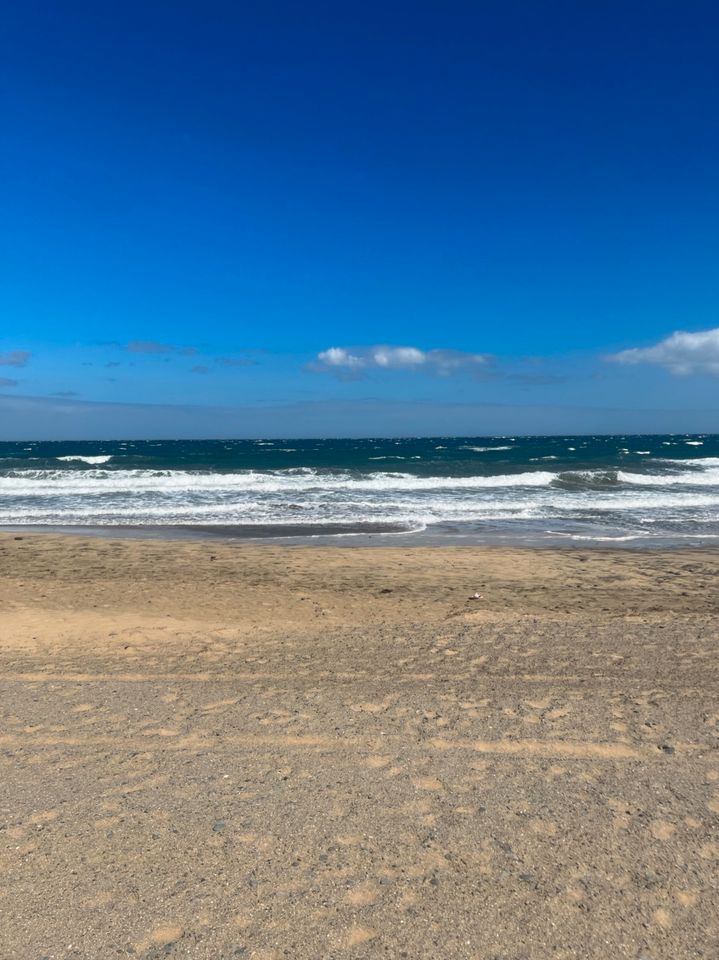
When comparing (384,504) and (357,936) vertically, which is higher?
(384,504)

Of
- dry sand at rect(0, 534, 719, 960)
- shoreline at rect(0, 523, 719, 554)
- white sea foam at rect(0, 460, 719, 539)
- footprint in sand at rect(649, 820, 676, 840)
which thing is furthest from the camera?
white sea foam at rect(0, 460, 719, 539)

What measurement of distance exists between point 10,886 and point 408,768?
240 cm

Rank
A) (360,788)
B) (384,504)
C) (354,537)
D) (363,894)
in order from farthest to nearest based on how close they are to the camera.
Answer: (384,504) → (354,537) → (360,788) → (363,894)

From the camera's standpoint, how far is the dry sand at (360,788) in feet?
9.30

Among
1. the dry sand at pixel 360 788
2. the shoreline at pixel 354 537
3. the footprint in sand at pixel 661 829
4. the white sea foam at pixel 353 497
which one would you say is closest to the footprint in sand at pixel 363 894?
the dry sand at pixel 360 788

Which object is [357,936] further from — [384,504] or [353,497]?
[353,497]

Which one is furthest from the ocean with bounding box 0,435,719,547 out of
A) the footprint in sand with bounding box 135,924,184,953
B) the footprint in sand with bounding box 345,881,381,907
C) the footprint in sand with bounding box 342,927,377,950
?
the footprint in sand with bounding box 135,924,184,953

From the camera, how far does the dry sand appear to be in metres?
2.84

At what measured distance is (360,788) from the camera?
12.8 feet

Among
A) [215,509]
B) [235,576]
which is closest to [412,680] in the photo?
[235,576]

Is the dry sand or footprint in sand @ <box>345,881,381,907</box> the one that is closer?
the dry sand

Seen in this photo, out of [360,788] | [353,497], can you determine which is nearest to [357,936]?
[360,788]

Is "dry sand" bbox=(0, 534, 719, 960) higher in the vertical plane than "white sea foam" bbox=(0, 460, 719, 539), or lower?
lower

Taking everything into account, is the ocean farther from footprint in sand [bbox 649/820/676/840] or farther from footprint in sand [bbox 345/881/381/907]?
footprint in sand [bbox 345/881/381/907]
